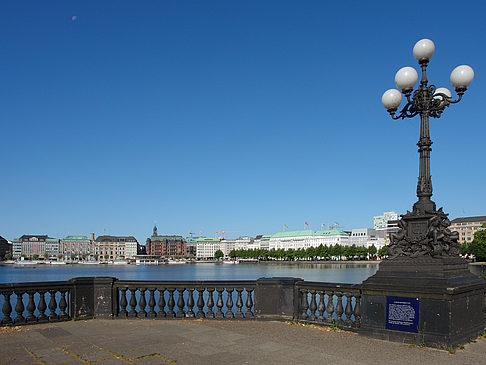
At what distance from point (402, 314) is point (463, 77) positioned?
5944 mm

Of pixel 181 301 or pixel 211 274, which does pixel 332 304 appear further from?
pixel 211 274

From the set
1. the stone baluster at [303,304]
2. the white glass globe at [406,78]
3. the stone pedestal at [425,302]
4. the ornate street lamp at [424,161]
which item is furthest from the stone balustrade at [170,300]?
the white glass globe at [406,78]

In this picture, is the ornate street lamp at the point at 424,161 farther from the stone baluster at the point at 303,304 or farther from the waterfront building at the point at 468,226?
the waterfront building at the point at 468,226

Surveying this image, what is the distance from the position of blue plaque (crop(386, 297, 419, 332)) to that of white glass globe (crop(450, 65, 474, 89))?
17.9 ft

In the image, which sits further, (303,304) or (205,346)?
(303,304)

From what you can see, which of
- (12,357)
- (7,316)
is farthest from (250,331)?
(7,316)

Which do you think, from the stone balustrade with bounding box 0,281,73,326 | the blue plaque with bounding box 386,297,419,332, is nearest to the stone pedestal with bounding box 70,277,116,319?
the stone balustrade with bounding box 0,281,73,326

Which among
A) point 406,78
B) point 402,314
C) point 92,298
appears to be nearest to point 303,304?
point 402,314

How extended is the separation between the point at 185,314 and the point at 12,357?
476 cm

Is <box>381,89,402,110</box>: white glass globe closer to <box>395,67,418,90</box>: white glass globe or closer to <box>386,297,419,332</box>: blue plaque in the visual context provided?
<box>395,67,418,90</box>: white glass globe

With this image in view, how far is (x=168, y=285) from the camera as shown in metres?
11.8

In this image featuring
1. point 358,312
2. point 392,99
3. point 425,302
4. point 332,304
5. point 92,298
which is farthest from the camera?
point 92,298

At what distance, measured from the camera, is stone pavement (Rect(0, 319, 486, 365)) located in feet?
24.6

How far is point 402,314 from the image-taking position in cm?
909
